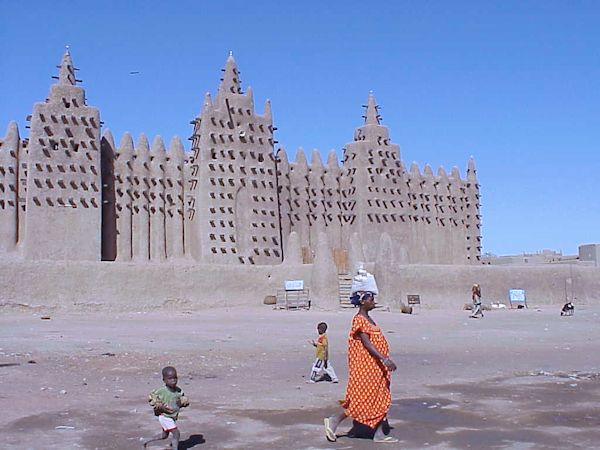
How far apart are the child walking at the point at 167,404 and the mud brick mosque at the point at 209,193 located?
1110 inches

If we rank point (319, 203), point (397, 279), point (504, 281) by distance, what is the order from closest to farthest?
1. point (397, 279)
2. point (504, 281)
3. point (319, 203)

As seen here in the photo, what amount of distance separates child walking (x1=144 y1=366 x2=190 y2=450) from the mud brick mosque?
28200mm

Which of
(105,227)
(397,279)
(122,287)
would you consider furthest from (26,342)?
(105,227)

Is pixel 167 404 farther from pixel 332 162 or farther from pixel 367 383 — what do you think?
pixel 332 162

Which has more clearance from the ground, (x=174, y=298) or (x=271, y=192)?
(x=271, y=192)

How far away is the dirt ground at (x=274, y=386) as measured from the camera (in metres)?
7.58

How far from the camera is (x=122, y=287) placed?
87.0ft

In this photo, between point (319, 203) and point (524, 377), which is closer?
point (524, 377)

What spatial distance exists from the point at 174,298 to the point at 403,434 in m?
20.6

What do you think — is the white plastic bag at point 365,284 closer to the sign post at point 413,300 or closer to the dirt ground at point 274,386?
the dirt ground at point 274,386

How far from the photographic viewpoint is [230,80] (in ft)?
132

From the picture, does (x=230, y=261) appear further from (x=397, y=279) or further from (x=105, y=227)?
(x=397, y=279)

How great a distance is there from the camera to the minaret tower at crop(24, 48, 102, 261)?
1341 inches

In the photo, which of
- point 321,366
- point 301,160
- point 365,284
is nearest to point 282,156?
point 301,160
